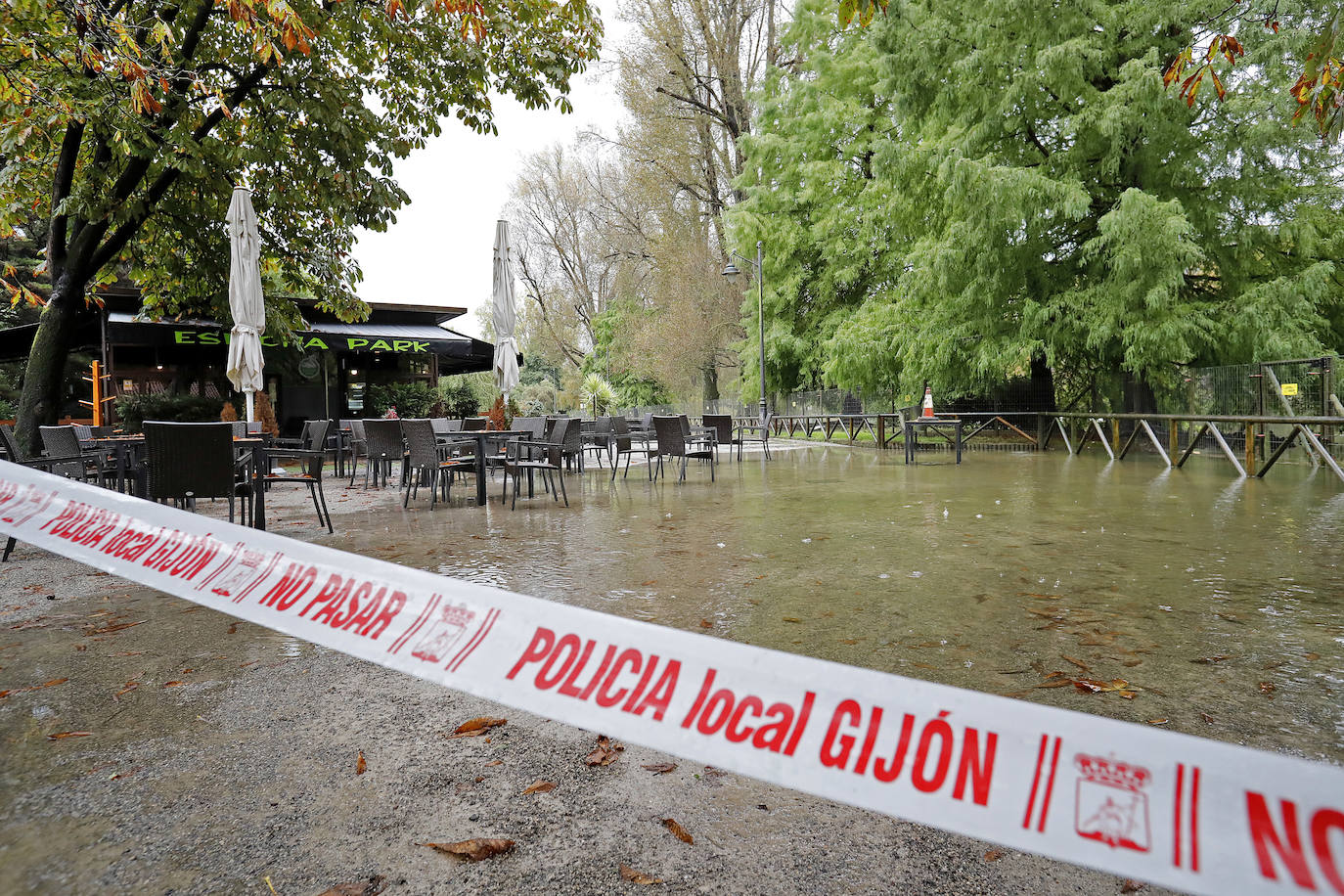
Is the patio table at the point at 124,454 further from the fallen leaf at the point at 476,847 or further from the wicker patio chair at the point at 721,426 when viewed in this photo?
the wicker patio chair at the point at 721,426

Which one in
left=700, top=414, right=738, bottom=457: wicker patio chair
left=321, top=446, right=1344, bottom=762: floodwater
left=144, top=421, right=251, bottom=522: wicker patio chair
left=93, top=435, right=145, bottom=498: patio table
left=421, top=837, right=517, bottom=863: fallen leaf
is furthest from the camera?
left=700, top=414, right=738, bottom=457: wicker patio chair

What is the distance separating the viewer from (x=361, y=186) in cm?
1140

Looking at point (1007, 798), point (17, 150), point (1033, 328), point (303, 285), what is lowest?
point (1007, 798)

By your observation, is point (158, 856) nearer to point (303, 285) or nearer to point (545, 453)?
point (545, 453)

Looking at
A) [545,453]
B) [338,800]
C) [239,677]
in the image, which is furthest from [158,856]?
[545,453]

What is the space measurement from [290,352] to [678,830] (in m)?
20.5

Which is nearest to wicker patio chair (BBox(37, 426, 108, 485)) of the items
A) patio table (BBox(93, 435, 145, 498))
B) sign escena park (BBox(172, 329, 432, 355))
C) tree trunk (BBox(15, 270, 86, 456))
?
patio table (BBox(93, 435, 145, 498))

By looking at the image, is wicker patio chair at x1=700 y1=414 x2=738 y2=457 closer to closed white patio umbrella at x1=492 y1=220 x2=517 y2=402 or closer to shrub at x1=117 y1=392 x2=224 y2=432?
closed white patio umbrella at x1=492 y1=220 x2=517 y2=402

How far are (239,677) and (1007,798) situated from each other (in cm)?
305

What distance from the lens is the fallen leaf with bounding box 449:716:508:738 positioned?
8.56ft

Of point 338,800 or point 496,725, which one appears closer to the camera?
point 338,800

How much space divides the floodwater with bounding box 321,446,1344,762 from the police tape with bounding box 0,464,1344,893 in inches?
62.9

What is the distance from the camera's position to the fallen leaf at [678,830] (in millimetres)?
1980

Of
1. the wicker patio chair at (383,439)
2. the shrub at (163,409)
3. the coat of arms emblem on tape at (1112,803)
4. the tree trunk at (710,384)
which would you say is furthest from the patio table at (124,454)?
the tree trunk at (710,384)
